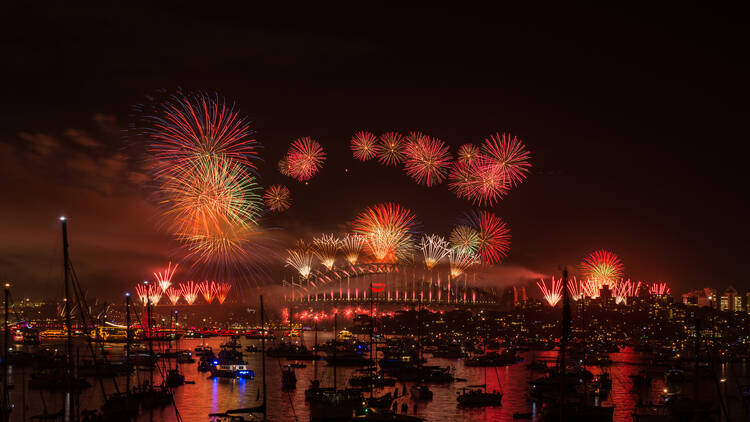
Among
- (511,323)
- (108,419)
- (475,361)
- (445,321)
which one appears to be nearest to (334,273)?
(445,321)

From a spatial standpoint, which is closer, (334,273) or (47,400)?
(47,400)

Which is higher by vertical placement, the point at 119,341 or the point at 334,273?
the point at 334,273

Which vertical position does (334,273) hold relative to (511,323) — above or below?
above

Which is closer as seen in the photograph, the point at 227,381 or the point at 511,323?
the point at 227,381

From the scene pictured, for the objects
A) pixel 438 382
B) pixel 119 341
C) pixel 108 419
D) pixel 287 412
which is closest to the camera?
pixel 108 419

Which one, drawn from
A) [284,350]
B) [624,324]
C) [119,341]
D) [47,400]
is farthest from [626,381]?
[624,324]

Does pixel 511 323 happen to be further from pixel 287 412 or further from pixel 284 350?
pixel 287 412

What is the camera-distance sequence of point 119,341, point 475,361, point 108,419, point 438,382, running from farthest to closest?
point 119,341
point 475,361
point 438,382
point 108,419

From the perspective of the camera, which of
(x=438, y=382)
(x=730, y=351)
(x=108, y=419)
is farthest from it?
(x=730, y=351)

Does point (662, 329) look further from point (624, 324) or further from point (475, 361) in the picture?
point (475, 361)
